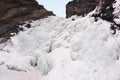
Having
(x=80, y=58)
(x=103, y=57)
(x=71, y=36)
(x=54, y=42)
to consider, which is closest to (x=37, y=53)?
(x=54, y=42)

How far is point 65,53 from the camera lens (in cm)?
1257

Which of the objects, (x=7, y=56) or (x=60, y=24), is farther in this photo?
(x=60, y=24)

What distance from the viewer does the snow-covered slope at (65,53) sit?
10.5 metres

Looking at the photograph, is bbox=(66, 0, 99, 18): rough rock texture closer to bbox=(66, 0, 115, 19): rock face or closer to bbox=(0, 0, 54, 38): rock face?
bbox=(66, 0, 115, 19): rock face

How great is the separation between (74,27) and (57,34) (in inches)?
51.6

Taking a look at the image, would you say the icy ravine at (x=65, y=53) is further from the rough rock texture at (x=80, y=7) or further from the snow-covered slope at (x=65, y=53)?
the rough rock texture at (x=80, y=7)

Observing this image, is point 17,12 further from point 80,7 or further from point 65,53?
point 65,53

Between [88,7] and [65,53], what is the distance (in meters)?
6.16

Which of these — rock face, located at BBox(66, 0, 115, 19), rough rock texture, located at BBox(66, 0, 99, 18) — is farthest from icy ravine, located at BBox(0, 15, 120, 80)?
rough rock texture, located at BBox(66, 0, 99, 18)

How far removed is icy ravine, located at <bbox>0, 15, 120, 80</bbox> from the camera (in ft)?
34.5

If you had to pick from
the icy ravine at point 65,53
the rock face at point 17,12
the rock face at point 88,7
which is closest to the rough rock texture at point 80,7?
the rock face at point 88,7

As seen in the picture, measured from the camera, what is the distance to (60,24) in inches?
663

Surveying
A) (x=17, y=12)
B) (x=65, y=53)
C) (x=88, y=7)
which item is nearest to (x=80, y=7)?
(x=88, y=7)

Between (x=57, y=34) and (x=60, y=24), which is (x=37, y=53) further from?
(x=60, y=24)
